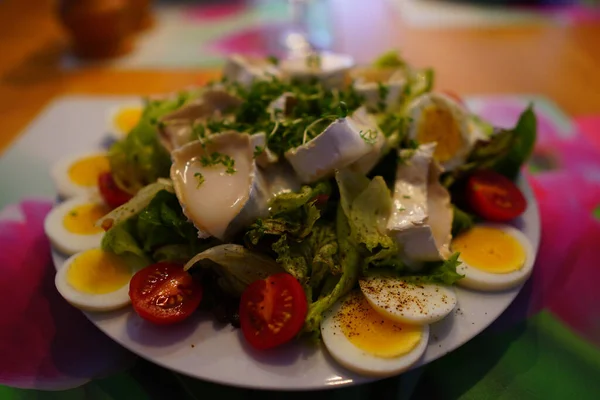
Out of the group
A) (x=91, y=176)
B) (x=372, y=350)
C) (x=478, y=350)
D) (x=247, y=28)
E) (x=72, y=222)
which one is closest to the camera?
(x=372, y=350)

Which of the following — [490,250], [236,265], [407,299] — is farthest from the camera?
[490,250]

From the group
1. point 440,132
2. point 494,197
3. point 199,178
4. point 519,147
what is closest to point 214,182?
point 199,178

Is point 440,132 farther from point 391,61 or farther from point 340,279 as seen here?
point 340,279

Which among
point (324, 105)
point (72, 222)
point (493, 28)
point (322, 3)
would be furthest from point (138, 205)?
point (493, 28)

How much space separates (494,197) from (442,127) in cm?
47

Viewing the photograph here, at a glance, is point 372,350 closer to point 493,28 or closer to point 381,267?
point 381,267

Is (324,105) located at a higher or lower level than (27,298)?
higher

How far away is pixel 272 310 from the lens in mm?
1747

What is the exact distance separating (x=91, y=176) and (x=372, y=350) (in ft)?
6.17

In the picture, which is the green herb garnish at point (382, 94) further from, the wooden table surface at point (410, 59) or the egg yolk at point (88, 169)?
the wooden table surface at point (410, 59)

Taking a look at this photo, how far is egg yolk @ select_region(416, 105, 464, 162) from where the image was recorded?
257 centimetres

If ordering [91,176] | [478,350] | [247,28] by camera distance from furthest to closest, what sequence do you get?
1. [247,28]
2. [91,176]
3. [478,350]

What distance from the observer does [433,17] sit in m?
5.96

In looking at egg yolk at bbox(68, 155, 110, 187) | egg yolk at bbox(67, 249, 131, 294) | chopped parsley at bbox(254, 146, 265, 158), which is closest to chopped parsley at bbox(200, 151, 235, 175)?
chopped parsley at bbox(254, 146, 265, 158)
